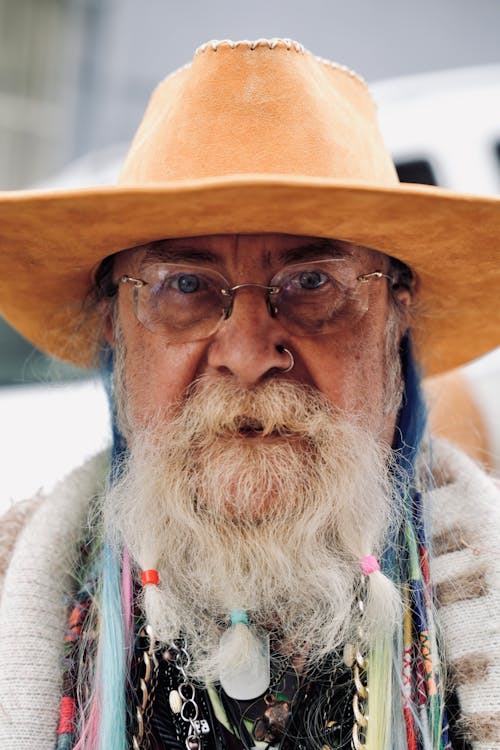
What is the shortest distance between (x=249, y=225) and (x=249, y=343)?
0.84 feet

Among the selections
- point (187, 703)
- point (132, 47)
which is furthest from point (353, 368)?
point (132, 47)

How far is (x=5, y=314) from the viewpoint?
220cm

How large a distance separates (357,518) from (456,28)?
989 cm

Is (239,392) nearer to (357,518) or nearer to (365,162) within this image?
(357,518)

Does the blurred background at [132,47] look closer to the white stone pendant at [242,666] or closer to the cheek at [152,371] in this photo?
the cheek at [152,371]

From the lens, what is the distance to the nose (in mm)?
1760

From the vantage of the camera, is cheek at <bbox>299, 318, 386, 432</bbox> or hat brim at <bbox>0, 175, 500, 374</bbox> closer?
hat brim at <bbox>0, 175, 500, 374</bbox>

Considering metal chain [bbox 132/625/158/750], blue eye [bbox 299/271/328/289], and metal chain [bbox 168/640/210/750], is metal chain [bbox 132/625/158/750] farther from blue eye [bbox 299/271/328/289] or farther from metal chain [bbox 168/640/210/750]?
blue eye [bbox 299/271/328/289]

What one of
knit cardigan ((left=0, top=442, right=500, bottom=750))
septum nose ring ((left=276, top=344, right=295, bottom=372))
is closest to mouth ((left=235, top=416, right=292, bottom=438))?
septum nose ring ((left=276, top=344, right=295, bottom=372))

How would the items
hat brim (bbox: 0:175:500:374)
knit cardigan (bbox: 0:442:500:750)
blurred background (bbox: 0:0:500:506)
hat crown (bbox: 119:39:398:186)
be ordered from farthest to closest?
blurred background (bbox: 0:0:500:506) → hat crown (bbox: 119:39:398:186) → knit cardigan (bbox: 0:442:500:750) → hat brim (bbox: 0:175:500:374)

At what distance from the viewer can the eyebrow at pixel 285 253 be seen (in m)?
1.80

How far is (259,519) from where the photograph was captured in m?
1.78

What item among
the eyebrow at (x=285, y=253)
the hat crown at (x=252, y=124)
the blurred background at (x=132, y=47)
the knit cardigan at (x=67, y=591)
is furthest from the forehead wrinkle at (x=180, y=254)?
the blurred background at (x=132, y=47)

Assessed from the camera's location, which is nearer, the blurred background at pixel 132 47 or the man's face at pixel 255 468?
the man's face at pixel 255 468
